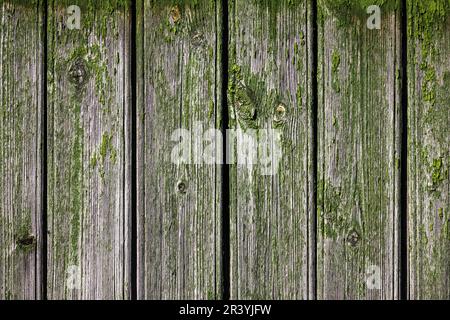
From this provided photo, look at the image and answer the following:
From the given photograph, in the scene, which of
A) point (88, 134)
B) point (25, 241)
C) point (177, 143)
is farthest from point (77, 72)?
point (25, 241)

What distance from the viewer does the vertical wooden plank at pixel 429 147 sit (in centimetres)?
143

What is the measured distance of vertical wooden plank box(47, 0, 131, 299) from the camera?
1452 mm

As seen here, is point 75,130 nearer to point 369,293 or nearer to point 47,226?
point 47,226

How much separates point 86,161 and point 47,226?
7.9 inches

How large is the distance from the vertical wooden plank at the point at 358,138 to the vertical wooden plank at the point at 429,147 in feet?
0.13

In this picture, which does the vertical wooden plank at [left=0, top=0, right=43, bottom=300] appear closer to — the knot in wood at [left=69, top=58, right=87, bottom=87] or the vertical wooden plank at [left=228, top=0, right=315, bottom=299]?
the knot in wood at [left=69, top=58, right=87, bottom=87]

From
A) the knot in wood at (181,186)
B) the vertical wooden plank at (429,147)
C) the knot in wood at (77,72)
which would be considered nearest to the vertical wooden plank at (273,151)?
the knot in wood at (181,186)

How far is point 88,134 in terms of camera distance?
4.77 ft

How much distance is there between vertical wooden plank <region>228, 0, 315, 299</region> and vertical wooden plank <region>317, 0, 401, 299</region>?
44mm

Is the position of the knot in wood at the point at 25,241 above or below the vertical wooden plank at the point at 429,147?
below

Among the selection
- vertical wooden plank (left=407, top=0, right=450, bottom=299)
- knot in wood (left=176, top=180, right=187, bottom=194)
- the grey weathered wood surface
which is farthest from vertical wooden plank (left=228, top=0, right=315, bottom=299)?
vertical wooden plank (left=407, top=0, right=450, bottom=299)

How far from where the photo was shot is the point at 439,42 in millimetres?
1435

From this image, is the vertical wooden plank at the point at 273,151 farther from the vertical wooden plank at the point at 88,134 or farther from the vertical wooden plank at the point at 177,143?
the vertical wooden plank at the point at 88,134
